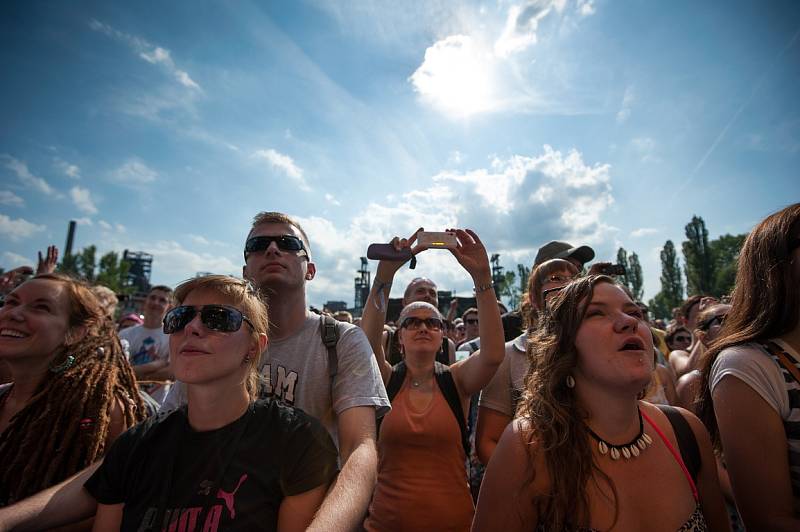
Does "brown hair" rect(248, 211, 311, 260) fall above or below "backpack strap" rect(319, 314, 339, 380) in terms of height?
above

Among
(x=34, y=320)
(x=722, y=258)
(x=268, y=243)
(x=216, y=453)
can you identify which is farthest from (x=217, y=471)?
(x=722, y=258)

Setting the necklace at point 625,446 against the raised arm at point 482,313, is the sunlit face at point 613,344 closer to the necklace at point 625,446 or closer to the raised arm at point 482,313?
the necklace at point 625,446

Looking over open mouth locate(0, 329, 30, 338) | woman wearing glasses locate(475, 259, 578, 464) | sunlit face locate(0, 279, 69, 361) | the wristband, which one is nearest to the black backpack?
woman wearing glasses locate(475, 259, 578, 464)

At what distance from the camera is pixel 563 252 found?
3.53m

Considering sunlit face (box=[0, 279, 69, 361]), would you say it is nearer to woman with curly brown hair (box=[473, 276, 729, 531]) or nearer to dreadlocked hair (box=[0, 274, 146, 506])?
dreadlocked hair (box=[0, 274, 146, 506])

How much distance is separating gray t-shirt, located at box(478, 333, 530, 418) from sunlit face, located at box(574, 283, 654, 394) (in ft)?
2.96

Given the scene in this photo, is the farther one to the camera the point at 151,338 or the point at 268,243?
the point at 151,338

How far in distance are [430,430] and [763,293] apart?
2088 millimetres

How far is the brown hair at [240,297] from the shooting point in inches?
80.1

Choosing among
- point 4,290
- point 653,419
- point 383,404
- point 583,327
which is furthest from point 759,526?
point 4,290

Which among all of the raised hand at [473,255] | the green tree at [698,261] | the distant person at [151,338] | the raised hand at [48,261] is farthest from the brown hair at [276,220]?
the green tree at [698,261]

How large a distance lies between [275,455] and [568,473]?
1.29 metres

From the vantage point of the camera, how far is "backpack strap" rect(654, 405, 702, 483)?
171 cm

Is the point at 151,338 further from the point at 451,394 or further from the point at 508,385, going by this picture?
the point at 508,385
